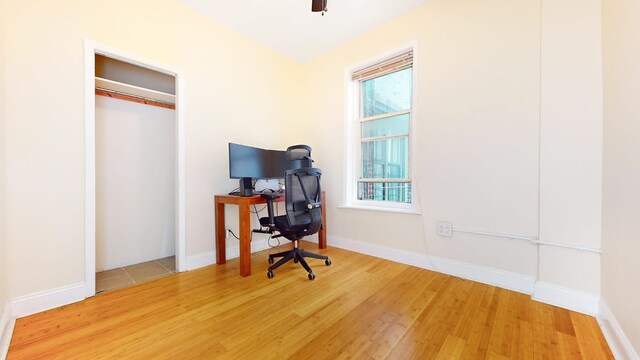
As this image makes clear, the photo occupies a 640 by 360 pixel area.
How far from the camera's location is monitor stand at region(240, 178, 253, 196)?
2.55 meters

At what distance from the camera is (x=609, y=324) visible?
1.42 metres

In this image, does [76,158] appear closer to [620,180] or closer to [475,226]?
[475,226]

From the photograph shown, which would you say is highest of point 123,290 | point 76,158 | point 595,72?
point 595,72

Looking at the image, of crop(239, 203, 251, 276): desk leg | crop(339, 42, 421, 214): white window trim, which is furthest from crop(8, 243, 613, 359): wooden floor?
crop(339, 42, 421, 214): white window trim

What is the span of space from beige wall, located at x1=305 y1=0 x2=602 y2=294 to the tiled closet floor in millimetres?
2327

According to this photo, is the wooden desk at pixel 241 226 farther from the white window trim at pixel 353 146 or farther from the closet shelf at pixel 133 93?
the closet shelf at pixel 133 93

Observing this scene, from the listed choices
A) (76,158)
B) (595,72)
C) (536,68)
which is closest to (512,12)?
(536,68)

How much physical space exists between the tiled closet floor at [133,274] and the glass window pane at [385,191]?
237 centimetres

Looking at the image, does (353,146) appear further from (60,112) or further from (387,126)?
(60,112)

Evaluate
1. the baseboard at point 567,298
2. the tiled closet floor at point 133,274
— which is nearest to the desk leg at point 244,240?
the tiled closet floor at point 133,274

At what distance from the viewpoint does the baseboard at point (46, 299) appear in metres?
1.62

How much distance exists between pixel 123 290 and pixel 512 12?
13.3 feet

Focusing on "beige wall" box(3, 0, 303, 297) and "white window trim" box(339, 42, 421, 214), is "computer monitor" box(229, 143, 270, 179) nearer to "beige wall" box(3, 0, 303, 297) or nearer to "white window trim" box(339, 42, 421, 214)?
"beige wall" box(3, 0, 303, 297)

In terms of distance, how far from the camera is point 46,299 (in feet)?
5.62
